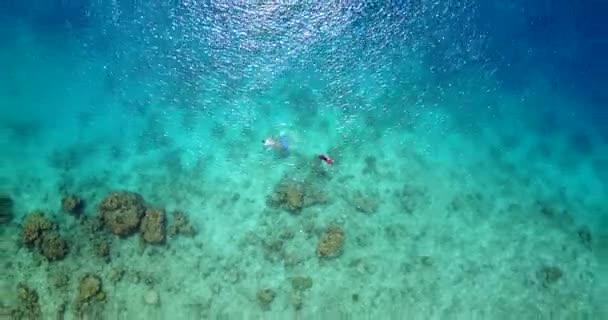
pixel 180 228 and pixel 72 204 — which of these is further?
pixel 180 228

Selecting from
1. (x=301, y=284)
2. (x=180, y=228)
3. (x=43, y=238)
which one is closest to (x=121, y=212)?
(x=180, y=228)

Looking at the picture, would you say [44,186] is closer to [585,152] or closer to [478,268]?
[478,268]

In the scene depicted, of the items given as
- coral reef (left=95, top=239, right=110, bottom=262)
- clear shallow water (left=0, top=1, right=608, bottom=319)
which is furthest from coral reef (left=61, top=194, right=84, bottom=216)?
coral reef (left=95, top=239, right=110, bottom=262)

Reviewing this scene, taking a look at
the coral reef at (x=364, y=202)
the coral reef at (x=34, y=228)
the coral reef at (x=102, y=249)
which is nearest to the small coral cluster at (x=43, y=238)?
the coral reef at (x=34, y=228)

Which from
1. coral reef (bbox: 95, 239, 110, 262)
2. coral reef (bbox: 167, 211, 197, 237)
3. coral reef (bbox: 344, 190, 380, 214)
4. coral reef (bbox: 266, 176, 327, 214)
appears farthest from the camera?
coral reef (bbox: 344, 190, 380, 214)

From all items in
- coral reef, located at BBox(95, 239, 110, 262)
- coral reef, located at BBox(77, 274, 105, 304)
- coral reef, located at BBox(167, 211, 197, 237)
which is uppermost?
coral reef, located at BBox(167, 211, 197, 237)

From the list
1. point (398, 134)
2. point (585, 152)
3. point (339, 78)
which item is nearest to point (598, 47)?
point (585, 152)

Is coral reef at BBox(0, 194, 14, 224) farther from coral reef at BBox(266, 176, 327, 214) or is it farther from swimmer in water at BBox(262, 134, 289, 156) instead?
swimmer in water at BBox(262, 134, 289, 156)

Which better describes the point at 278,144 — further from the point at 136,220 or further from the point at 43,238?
the point at 43,238
